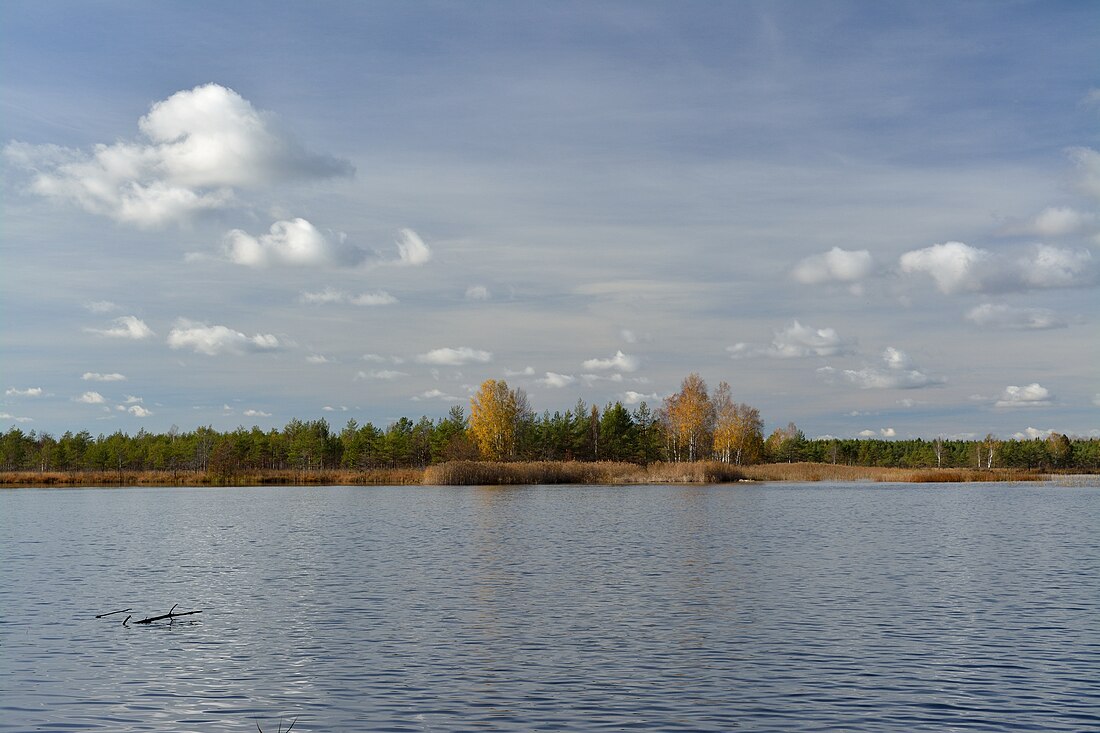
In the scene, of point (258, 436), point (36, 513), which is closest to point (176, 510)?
point (36, 513)

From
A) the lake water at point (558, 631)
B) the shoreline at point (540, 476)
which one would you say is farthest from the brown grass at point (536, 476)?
the lake water at point (558, 631)

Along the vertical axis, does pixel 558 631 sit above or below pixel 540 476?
below

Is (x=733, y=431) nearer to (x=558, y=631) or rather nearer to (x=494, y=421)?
(x=494, y=421)

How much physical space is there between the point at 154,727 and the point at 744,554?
25806 millimetres

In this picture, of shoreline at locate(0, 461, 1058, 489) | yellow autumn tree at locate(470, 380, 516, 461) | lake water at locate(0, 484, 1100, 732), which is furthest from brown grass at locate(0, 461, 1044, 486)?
lake water at locate(0, 484, 1100, 732)

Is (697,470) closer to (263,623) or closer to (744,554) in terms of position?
(744,554)

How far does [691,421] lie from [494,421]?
30196 mm

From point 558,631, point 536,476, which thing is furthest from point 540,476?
point 558,631

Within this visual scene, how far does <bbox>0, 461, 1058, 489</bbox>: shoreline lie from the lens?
101812mm

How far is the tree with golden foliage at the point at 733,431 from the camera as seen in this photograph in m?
151

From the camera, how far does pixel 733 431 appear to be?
154 metres

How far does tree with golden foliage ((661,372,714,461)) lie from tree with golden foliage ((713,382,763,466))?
12.4 feet

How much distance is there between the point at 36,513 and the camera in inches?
2498

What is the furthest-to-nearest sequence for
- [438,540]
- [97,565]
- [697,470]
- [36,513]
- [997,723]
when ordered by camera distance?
[697,470] → [36,513] → [438,540] → [97,565] → [997,723]
